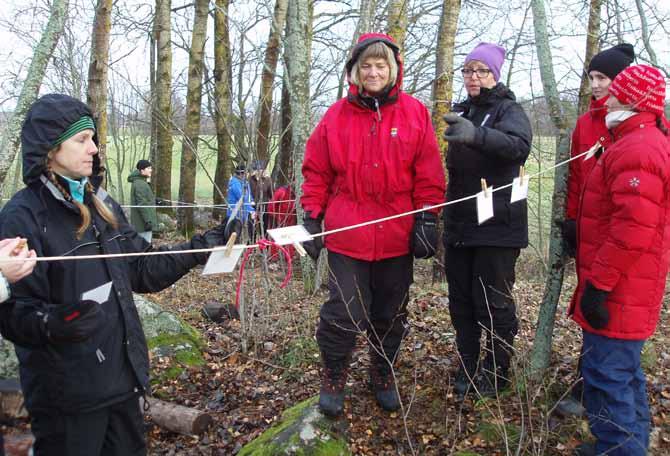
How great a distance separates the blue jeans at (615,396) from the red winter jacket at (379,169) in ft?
3.73

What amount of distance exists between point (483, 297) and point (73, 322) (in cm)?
220

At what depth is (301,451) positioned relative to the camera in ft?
9.35

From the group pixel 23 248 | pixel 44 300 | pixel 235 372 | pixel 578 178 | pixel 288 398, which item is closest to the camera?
pixel 23 248

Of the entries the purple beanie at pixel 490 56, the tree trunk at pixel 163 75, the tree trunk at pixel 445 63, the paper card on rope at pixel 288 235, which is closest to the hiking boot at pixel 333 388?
the paper card on rope at pixel 288 235

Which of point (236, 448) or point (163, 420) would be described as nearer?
point (236, 448)

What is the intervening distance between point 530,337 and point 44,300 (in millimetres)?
3821

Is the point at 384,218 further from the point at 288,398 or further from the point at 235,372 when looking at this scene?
the point at 235,372

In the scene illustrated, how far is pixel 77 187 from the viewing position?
88.3 inches

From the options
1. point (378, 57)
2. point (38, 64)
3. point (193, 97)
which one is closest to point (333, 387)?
point (378, 57)

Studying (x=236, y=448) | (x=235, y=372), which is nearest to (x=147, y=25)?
(x=235, y=372)

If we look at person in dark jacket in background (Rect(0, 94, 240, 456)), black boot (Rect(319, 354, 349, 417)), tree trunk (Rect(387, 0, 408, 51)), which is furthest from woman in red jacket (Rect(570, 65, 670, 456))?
tree trunk (Rect(387, 0, 408, 51))

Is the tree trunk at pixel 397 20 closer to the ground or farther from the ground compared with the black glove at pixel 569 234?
farther from the ground

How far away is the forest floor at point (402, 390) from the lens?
2.96 m

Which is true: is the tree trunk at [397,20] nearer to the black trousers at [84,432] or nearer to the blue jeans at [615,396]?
the blue jeans at [615,396]
